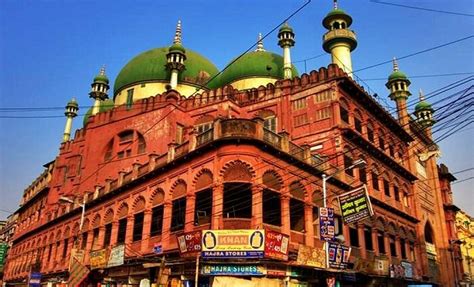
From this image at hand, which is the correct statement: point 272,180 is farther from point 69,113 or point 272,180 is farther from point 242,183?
point 69,113

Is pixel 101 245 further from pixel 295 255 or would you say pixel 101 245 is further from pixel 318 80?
pixel 318 80

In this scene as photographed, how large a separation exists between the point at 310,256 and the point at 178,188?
8911mm

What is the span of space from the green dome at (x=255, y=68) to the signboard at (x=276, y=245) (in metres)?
22.0

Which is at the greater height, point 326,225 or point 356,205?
point 356,205

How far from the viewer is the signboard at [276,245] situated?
2006cm

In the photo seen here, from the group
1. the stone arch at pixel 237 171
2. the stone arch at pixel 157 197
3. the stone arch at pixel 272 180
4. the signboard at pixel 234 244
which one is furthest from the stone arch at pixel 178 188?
the signboard at pixel 234 244

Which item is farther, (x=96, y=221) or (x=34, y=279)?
(x=34, y=279)

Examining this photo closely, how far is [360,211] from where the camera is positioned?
19.7 m

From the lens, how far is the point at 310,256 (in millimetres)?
22438

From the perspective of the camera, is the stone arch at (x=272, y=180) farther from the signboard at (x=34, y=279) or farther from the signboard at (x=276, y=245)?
the signboard at (x=34, y=279)

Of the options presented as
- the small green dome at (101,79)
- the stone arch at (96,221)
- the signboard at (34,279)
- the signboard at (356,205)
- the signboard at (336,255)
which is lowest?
the signboard at (34,279)

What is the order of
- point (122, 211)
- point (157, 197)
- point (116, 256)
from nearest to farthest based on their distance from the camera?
point (157, 197)
point (116, 256)
point (122, 211)

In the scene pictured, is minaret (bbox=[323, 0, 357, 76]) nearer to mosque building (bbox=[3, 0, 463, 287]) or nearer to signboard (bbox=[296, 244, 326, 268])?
mosque building (bbox=[3, 0, 463, 287])

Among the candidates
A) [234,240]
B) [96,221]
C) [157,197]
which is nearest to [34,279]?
[96,221]
